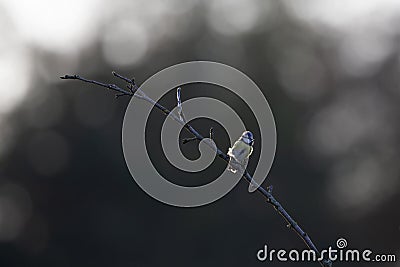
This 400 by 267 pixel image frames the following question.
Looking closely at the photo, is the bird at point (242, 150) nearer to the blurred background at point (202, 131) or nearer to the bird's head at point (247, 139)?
the bird's head at point (247, 139)

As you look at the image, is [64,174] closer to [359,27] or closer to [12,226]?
[12,226]

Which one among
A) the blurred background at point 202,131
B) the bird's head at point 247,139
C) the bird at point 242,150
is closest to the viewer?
the bird at point 242,150

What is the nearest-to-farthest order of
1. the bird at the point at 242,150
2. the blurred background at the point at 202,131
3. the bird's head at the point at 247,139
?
the bird at the point at 242,150 < the bird's head at the point at 247,139 < the blurred background at the point at 202,131

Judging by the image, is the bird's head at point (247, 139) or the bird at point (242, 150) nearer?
the bird at point (242, 150)

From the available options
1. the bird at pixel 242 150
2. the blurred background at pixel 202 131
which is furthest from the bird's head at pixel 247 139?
the blurred background at pixel 202 131

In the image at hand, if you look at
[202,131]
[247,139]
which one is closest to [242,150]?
[247,139]

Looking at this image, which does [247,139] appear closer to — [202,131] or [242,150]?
[242,150]

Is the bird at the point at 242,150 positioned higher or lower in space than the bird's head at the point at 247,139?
lower

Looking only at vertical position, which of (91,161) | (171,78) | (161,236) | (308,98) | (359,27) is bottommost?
(161,236)

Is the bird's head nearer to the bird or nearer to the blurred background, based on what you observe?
the bird

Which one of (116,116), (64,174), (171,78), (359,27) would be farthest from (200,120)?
(359,27)
